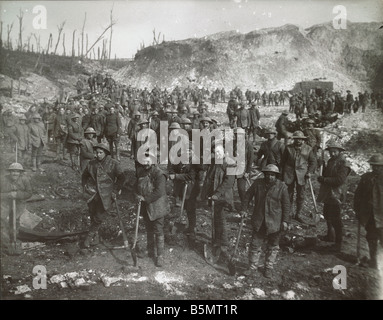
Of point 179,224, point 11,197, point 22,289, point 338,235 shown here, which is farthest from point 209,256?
point 11,197

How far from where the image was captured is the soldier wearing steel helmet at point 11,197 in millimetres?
6172

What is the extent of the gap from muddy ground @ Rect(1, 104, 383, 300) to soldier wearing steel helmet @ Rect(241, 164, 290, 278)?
1.25 feet

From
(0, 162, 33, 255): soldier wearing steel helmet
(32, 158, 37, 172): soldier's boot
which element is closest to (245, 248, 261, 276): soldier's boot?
(0, 162, 33, 255): soldier wearing steel helmet

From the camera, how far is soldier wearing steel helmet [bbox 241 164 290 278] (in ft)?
18.1

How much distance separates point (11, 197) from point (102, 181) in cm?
162

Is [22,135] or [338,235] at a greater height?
[22,135]

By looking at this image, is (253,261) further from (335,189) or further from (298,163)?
(298,163)

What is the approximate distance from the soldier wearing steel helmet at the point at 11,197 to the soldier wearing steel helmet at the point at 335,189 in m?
5.58

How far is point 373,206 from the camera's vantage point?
222 inches

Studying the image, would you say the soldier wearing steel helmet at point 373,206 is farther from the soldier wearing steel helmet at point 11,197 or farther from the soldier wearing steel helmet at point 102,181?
the soldier wearing steel helmet at point 11,197

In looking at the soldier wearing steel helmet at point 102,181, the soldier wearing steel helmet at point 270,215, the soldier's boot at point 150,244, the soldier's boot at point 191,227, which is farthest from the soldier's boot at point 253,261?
the soldier wearing steel helmet at point 102,181

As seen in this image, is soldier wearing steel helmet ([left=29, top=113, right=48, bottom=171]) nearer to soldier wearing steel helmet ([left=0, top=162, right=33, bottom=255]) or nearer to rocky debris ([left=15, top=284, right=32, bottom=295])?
soldier wearing steel helmet ([left=0, top=162, right=33, bottom=255])
